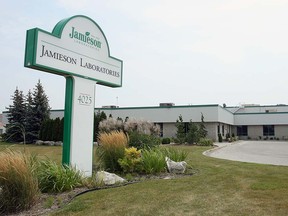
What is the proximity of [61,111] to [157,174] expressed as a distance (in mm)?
32451

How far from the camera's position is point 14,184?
5.09 meters

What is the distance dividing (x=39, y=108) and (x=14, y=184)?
28.5 metres

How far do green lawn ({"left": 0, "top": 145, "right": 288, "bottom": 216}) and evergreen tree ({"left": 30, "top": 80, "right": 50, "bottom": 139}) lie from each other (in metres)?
26.8

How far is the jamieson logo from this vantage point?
7985 millimetres

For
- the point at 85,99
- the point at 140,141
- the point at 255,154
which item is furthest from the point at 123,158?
the point at 255,154

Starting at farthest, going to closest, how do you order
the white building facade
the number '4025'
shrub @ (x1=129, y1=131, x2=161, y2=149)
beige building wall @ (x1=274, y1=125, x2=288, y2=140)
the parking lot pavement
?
beige building wall @ (x1=274, y1=125, x2=288, y2=140) → the white building facade → the parking lot pavement → shrub @ (x1=129, y1=131, x2=161, y2=149) → the number '4025'

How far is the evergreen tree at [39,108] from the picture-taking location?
31.7 metres

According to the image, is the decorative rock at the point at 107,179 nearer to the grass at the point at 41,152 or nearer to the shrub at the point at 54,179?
the shrub at the point at 54,179

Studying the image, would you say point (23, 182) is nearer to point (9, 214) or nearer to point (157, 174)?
point (9, 214)

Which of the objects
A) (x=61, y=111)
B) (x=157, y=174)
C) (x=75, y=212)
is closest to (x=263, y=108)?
(x=61, y=111)

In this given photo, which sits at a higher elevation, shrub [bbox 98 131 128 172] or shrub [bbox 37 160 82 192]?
shrub [bbox 98 131 128 172]

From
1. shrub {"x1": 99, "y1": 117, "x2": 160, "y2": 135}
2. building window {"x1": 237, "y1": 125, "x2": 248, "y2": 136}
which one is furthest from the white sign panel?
building window {"x1": 237, "y1": 125, "x2": 248, "y2": 136}

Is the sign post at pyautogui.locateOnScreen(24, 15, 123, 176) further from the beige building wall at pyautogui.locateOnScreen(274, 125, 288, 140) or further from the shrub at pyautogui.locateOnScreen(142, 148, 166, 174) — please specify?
the beige building wall at pyautogui.locateOnScreen(274, 125, 288, 140)

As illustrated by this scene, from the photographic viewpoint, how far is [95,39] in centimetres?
882
